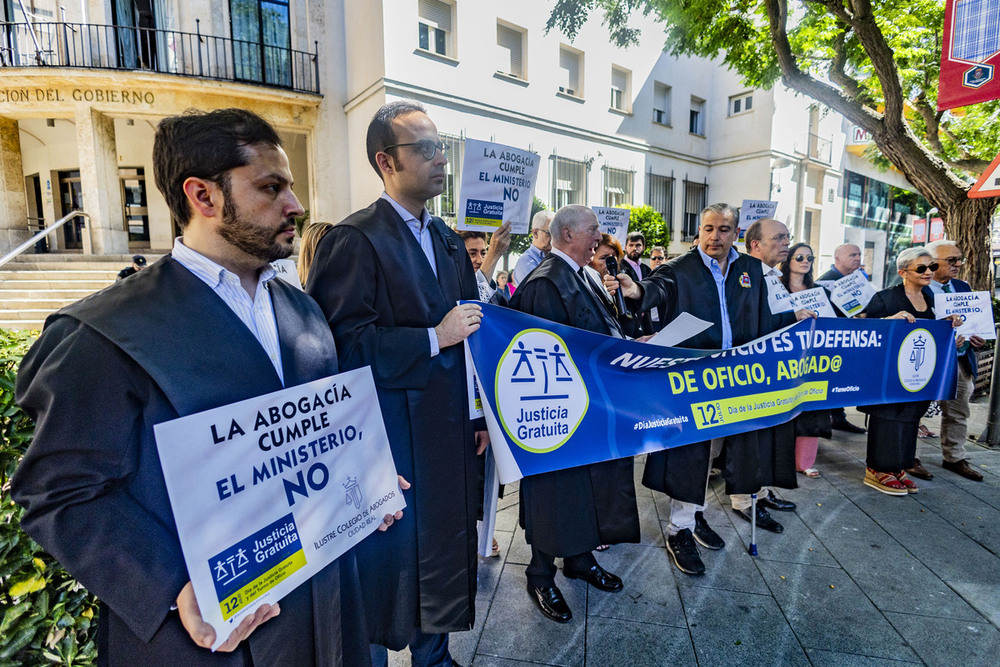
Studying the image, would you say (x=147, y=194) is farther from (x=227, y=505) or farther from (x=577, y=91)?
(x=227, y=505)

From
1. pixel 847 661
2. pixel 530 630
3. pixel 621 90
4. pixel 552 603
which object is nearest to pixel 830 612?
pixel 847 661

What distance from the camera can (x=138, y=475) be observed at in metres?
1.17

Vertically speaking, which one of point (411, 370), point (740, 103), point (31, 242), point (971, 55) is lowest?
point (411, 370)

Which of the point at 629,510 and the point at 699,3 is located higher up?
the point at 699,3

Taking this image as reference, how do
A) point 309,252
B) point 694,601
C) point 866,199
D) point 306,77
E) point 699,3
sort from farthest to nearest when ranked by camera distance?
point 866,199
point 306,77
point 699,3
point 309,252
point 694,601

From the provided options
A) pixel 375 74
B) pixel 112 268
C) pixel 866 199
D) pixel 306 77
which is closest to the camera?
pixel 112 268

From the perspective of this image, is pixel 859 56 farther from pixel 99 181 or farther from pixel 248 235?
pixel 99 181

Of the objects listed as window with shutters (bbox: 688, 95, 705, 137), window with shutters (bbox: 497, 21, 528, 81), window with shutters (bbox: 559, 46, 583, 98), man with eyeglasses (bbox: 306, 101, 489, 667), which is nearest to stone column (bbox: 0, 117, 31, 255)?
window with shutters (bbox: 497, 21, 528, 81)

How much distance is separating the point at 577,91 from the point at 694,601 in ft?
55.9

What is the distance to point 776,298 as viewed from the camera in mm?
3869

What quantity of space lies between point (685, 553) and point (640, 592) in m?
0.46

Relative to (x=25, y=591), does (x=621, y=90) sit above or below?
above

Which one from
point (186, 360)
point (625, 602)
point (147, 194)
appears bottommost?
point (625, 602)

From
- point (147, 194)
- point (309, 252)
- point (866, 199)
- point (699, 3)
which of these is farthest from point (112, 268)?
point (866, 199)
